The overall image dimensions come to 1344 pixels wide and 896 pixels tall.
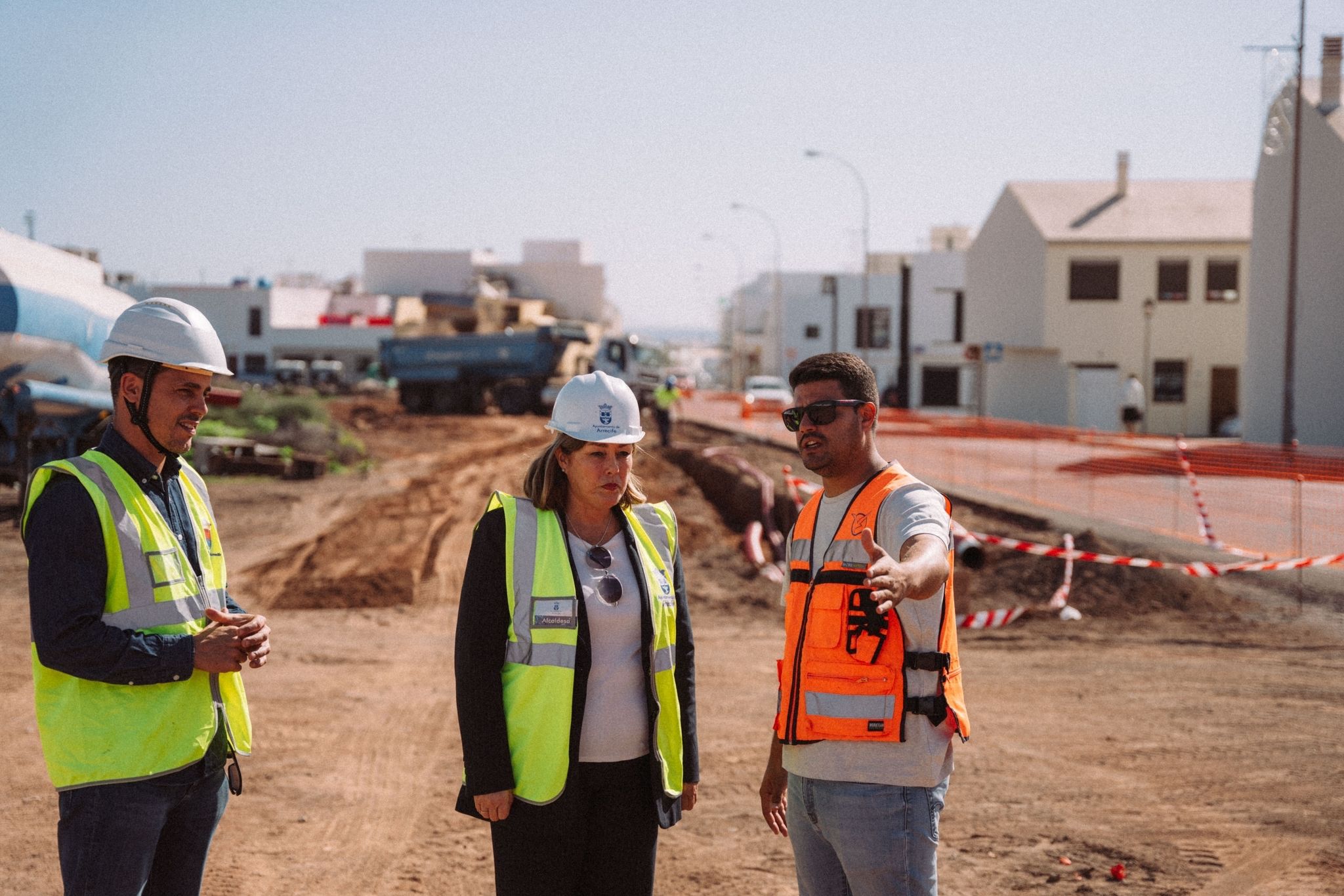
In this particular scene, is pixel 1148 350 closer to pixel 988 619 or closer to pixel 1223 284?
pixel 1223 284

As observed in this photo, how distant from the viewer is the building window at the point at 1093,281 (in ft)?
140

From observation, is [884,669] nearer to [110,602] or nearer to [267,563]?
[110,602]

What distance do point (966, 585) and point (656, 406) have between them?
659 inches

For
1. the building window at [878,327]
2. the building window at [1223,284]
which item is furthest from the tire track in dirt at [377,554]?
the building window at [878,327]

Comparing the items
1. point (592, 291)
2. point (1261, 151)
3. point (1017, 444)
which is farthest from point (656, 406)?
point (592, 291)

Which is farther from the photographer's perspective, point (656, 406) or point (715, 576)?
point (656, 406)

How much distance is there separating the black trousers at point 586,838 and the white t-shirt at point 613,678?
0.18 feet

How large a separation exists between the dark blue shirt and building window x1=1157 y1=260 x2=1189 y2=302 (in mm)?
43318

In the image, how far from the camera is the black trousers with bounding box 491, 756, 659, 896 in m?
3.40

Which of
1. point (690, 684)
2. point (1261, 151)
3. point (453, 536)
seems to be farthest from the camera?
point (1261, 151)

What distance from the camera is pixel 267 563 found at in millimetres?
15297

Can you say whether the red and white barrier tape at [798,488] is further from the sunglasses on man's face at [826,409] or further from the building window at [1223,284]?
the building window at [1223,284]

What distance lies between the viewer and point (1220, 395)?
41.7 metres

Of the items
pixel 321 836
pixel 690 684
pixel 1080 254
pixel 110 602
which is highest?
pixel 1080 254
